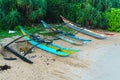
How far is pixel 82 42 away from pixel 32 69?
3.70 m

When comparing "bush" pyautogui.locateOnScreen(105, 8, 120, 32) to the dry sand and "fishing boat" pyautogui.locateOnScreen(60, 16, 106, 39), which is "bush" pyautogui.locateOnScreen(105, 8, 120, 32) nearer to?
"fishing boat" pyautogui.locateOnScreen(60, 16, 106, 39)

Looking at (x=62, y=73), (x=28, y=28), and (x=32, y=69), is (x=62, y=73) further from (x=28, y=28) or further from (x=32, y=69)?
(x=28, y=28)

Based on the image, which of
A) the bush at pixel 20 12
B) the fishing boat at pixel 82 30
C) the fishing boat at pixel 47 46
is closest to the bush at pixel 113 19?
the fishing boat at pixel 82 30

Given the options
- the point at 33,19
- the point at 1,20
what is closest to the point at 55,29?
the point at 33,19

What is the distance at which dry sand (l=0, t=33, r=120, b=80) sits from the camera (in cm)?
870

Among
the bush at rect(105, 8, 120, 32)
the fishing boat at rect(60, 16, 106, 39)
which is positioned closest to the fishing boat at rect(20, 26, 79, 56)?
the fishing boat at rect(60, 16, 106, 39)

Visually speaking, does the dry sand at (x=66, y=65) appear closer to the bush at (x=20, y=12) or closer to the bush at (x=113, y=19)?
the bush at (x=20, y=12)

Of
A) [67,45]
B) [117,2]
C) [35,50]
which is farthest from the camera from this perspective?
[117,2]

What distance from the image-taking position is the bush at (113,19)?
47.7ft

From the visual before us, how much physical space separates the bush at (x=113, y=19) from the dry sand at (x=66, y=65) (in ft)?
9.71

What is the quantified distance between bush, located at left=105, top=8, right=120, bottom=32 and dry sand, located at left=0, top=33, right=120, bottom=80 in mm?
2960

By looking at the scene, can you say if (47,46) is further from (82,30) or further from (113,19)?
(113,19)

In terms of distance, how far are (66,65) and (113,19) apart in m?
5.82

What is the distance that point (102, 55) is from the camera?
11023mm
